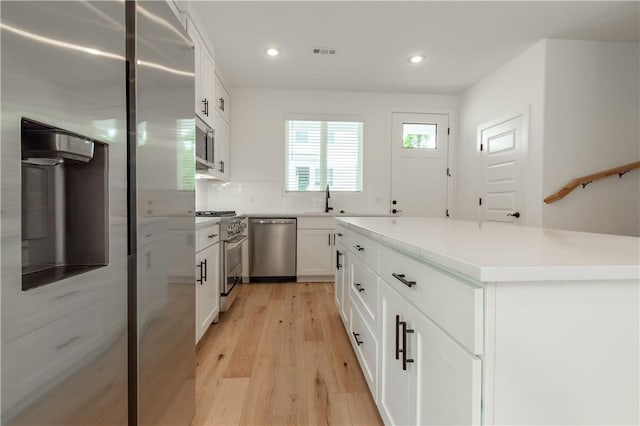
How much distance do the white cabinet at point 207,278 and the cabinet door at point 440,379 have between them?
1.53 meters

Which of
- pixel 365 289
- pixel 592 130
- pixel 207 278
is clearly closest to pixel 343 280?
pixel 365 289

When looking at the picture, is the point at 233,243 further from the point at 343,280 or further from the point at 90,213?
the point at 90,213

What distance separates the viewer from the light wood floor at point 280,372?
1.49 meters

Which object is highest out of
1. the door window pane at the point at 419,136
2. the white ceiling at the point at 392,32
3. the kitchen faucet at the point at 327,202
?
the white ceiling at the point at 392,32

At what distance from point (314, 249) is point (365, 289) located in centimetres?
251

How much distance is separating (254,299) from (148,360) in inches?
97.0

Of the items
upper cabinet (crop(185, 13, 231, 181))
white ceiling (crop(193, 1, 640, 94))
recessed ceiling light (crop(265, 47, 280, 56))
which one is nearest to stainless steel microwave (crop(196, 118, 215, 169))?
upper cabinet (crop(185, 13, 231, 181))

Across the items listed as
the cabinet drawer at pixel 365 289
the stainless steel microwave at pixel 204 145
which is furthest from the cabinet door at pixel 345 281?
the stainless steel microwave at pixel 204 145

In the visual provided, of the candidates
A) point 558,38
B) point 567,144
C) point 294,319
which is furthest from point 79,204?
point 558,38

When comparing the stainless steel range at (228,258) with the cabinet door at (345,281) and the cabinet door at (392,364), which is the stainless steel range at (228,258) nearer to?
the cabinet door at (345,281)

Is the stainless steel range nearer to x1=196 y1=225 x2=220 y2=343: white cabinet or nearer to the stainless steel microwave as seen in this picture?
x1=196 y1=225 x2=220 y2=343: white cabinet

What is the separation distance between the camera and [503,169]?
3807 millimetres

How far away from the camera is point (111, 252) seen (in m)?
0.73

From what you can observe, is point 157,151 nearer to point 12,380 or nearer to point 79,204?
point 79,204
